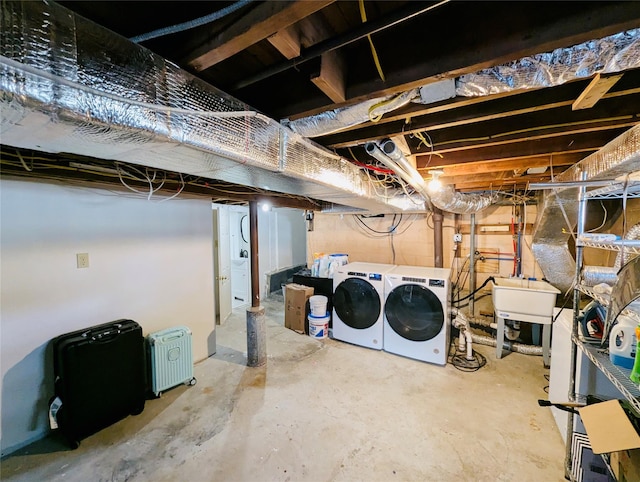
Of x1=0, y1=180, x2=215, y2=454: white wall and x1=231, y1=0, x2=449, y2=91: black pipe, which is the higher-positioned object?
x1=231, y1=0, x2=449, y2=91: black pipe

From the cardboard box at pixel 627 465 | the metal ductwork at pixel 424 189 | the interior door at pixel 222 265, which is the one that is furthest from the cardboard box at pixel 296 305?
the cardboard box at pixel 627 465

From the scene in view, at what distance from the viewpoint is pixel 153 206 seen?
2.54 metres

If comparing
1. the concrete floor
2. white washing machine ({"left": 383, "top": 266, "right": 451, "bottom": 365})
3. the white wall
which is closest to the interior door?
the white wall

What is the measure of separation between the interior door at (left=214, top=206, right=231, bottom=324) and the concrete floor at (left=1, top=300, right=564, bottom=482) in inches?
53.8

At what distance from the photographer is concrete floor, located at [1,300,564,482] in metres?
1.68

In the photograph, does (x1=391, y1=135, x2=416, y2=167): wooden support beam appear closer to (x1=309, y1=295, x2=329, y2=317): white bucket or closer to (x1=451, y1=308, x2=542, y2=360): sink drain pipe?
(x1=451, y1=308, x2=542, y2=360): sink drain pipe

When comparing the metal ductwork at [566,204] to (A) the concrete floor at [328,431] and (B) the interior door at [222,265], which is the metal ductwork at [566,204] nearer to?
(A) the concrete floor at [328,431]

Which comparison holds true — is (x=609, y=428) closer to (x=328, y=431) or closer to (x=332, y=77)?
(x=328, y=431)

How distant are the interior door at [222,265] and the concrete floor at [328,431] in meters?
1.37

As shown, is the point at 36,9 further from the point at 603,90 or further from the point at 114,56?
the point at 603,90

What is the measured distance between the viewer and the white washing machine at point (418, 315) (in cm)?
285

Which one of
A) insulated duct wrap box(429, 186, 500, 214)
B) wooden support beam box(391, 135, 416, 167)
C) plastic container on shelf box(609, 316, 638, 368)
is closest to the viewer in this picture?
plastic container on shelf box(609, 316, 638, 368)

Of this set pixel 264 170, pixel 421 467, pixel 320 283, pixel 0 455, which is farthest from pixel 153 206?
pixel 421 467

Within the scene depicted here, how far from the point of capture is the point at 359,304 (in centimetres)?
336
